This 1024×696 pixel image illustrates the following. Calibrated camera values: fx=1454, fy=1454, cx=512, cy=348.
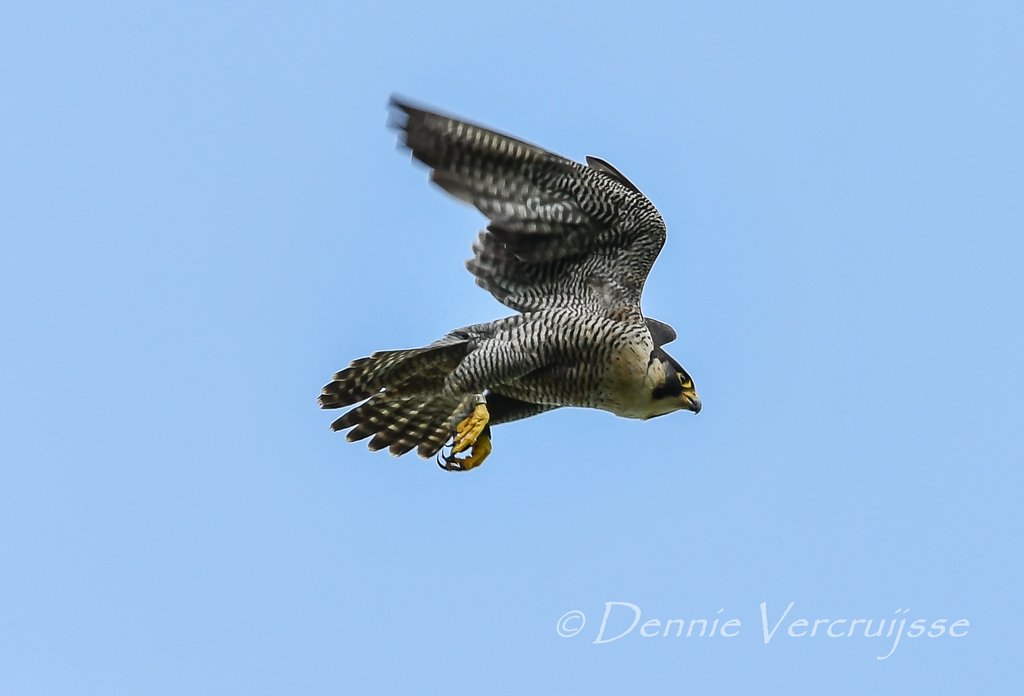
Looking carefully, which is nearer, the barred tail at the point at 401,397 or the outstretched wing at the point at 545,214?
the outstretched wing at the point at 545,214

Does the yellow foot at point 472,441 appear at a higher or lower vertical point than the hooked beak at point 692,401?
lower

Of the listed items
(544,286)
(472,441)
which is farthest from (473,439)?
(544,286)

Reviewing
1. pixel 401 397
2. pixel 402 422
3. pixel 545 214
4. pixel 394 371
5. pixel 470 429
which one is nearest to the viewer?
pixel 545 214

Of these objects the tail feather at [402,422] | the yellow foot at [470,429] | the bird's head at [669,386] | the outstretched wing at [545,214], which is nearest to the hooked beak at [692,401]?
the bird's head at [669,386]

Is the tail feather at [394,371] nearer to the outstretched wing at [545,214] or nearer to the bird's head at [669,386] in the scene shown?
the outstretched wing at [545,214]

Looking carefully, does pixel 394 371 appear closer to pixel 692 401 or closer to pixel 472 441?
pixel 472 441

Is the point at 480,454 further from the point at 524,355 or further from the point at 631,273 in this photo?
the point at 631,273

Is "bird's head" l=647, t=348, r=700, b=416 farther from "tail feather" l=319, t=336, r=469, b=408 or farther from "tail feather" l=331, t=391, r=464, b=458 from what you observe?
"tail feather" l=331, t=391, r=464, b=458

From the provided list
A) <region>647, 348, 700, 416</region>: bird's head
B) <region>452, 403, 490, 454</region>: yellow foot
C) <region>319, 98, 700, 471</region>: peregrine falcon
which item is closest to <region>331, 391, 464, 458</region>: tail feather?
<region>319, 98, 700, 471</region>: peregrine falcon
